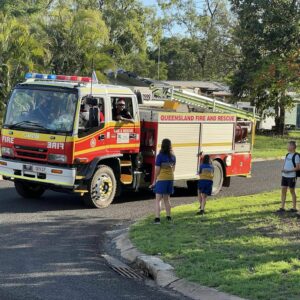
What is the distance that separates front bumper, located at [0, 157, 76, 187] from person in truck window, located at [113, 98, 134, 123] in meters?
1.74

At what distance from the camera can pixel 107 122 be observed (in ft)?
39.9

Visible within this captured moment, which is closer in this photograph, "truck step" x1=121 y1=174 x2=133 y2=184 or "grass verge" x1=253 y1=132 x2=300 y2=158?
"truck step" x1=121 y1=174 x2=133 y2=184

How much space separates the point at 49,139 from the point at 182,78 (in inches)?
2102

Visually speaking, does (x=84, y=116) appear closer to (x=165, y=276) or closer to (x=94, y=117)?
(x=94, y=117)

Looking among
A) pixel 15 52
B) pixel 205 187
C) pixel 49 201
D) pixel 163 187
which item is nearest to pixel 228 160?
pixel 205 187

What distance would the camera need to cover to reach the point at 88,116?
→ 11664 millimetres

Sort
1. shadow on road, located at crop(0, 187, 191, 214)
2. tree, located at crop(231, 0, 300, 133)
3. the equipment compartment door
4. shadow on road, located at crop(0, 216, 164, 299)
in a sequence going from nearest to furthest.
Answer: shadow on road, located at crop(0, 216, 164, 299) → shadow on road, located at crop(0, 187, 191, 214) → the equipment compartment door → tree, located at crop(231, 0, 300, 133)

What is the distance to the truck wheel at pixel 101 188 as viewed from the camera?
39.3 feet

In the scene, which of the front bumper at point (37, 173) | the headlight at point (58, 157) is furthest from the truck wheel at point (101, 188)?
the headlight at point (58, 157)

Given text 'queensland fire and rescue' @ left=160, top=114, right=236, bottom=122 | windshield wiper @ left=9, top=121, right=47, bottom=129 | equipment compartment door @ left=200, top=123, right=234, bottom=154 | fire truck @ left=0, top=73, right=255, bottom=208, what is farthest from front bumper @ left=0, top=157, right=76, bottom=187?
equipment compartment door @ left=200, top=123, right=234, bottom=154

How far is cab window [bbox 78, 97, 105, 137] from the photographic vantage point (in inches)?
456

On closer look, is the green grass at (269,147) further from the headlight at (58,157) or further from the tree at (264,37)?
the headlight at (58,157)

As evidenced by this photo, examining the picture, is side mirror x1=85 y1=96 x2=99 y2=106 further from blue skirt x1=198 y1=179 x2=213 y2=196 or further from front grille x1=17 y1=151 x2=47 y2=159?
blue skirt x1=198 y1=179 x2=213 y2=196

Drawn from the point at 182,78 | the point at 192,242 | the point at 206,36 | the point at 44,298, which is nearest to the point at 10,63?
the point at 192,242
